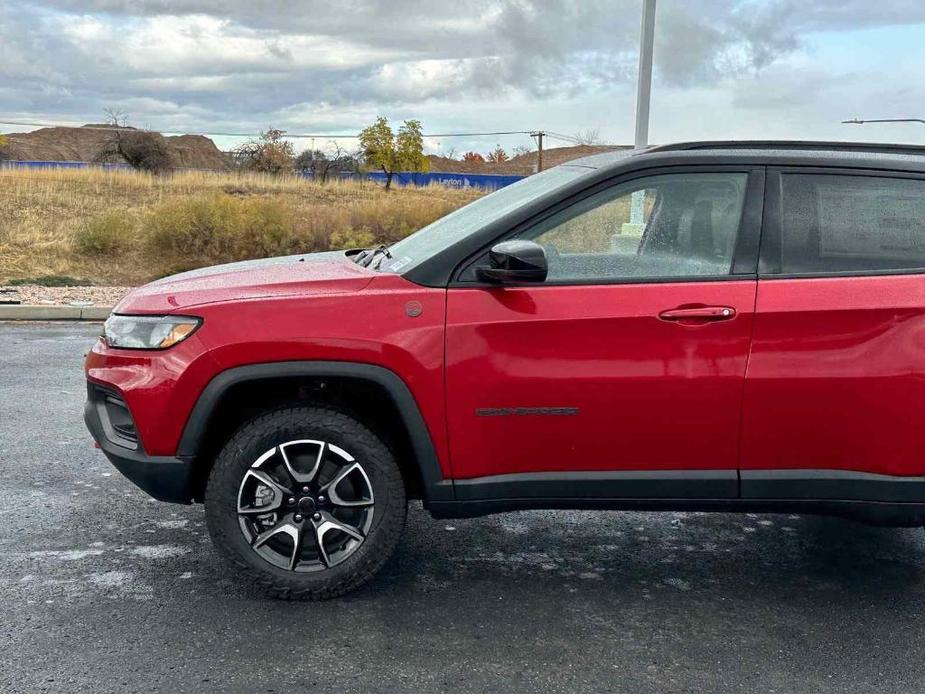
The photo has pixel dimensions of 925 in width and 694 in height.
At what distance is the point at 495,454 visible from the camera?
3.59 meters

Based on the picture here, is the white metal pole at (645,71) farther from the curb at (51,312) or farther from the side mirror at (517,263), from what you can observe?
the side mirror at (517,263)

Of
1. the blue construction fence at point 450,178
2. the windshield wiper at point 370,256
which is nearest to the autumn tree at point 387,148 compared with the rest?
the blue construction fence at point 450,178

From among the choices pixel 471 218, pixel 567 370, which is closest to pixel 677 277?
pixel 567 370

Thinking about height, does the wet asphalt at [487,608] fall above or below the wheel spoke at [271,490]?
below

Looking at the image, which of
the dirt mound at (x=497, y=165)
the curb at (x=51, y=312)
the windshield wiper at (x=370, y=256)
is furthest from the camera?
the dirt mound at (x=497, y=165)

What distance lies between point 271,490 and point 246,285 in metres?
0.83

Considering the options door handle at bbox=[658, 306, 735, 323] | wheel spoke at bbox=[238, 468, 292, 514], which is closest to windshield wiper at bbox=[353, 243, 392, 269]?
wheel spoke at bbox=[238, 468, 292, 514]

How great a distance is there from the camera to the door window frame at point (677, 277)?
3.59m

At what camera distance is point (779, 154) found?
3758 mm

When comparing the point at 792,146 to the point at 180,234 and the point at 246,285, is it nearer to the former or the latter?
the point at 246,285

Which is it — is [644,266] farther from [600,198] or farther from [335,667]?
[335,667]

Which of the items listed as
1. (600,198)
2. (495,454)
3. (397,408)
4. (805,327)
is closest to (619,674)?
(495,454)

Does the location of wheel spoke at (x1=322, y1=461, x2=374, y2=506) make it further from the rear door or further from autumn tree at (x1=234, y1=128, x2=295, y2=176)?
autumn tree at (x1=234, y1=128, x2=295, y2=176)

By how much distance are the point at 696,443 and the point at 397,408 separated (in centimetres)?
117
